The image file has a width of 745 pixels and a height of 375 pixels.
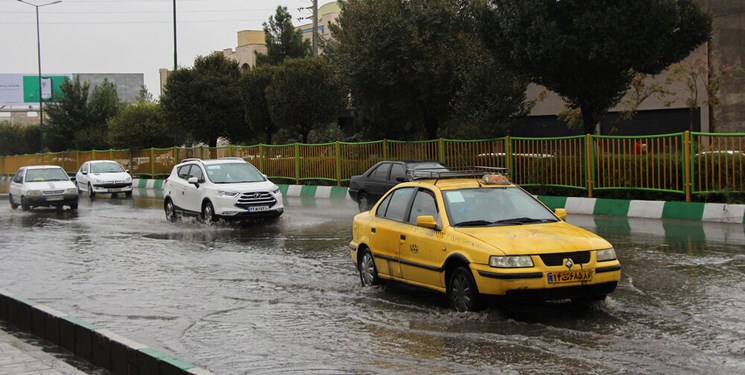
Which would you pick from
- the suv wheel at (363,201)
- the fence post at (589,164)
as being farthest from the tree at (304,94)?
A: the fence post at (589,164)

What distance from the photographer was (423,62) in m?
29.1

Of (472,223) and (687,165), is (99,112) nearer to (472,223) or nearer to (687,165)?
(687,165)

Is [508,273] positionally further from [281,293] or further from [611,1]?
[611,1]

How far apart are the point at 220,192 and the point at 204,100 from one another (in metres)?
25.8

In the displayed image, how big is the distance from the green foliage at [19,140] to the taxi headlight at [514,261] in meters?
79.1

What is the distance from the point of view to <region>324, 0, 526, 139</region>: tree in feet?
96.1

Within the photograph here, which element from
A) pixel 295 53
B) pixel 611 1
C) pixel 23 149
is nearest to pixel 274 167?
pixel 611 1

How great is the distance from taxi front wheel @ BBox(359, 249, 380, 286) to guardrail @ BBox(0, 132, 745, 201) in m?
10.4

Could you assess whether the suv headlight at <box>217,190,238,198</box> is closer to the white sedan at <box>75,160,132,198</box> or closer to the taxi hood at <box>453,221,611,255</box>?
the taxi hood at <box>453,221,611,255</box>

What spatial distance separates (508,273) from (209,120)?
124 feet

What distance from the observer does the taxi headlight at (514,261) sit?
26.6 ft

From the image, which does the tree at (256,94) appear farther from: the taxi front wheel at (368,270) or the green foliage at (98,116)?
the taxi front wheel at (368,270)

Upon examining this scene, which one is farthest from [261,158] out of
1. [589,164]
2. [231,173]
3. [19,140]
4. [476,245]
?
[19,140]

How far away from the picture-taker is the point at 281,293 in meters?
10.6
